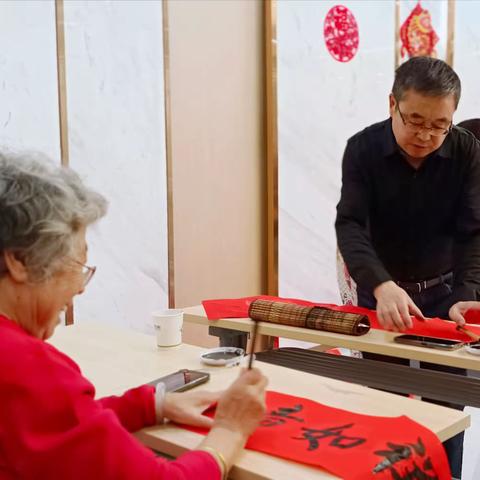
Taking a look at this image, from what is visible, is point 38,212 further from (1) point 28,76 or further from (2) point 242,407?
(1) point 28,76

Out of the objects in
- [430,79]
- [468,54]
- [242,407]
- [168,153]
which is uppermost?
[468,54]

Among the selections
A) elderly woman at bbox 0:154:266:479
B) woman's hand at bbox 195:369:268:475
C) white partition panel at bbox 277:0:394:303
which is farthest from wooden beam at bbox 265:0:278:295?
elderly woman at bbox 0:154:266:479

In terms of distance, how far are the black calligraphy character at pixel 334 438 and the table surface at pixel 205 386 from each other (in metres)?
0.08

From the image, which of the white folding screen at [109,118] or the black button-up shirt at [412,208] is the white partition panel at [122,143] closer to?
the white folding screen at [109,118]

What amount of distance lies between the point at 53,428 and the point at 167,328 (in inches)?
35.1

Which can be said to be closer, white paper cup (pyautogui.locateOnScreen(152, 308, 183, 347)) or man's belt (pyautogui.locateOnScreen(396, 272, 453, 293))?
white paper cup (pyautogui.locateOnScreen(152, 308, 183, 347))

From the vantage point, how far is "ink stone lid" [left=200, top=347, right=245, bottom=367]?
1.66m

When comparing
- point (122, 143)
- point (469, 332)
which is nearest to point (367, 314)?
point (469, 332)

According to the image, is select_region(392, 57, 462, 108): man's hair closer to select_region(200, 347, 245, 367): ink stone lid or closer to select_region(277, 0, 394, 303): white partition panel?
select_region(200, 347, 245, 367): ink stone lid

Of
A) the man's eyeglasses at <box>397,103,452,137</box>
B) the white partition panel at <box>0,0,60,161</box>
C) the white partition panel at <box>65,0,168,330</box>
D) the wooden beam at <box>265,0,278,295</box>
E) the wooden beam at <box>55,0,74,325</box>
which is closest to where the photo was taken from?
the man's eyeglasses at <box>397,103,452,137</box>

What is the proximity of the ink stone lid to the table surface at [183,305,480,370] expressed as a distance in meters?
0.35

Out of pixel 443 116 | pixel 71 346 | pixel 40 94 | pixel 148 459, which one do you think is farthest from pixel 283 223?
pixel 148 459

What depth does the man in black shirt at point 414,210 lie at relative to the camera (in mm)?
2186

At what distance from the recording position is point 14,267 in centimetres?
101
